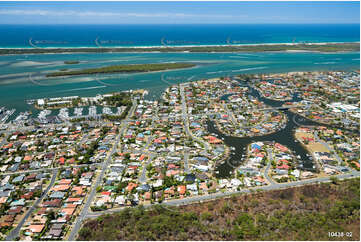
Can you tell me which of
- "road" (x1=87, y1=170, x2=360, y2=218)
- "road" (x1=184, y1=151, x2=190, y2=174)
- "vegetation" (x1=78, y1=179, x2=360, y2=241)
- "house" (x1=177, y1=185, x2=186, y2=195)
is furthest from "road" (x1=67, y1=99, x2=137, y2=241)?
"road" (x1=184, y1=151, x2=190, y2=174)

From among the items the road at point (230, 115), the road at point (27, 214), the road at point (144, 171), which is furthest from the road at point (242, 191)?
the road at point (230, 115)

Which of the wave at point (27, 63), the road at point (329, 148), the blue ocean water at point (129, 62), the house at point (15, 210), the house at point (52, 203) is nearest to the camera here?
the house at point (15, 210)

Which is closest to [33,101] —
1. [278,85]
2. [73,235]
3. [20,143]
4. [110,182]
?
[20,143]

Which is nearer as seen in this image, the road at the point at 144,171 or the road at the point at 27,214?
the road at the point at 27,214

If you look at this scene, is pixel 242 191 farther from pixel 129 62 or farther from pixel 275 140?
pixel 129 62

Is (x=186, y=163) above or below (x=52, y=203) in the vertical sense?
above

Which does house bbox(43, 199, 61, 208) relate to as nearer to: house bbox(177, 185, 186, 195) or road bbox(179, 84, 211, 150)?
house bbox(177, 185, 186, 195)

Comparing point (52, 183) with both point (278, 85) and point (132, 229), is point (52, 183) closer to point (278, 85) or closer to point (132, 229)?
point (132, 229)

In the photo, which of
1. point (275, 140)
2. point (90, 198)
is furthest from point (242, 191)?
point (90, 198)

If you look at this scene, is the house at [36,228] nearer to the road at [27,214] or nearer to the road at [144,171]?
the road at [27,214]
